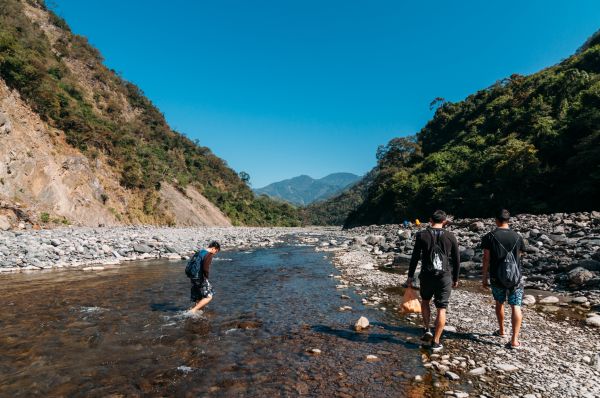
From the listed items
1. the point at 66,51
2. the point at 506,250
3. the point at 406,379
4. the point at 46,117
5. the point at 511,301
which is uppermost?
the point at 66,51

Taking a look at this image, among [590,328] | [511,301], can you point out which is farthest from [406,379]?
[590,328]

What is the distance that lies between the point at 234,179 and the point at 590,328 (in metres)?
90.9

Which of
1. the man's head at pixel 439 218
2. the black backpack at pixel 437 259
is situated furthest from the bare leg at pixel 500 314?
the man's head at pixel 439 218

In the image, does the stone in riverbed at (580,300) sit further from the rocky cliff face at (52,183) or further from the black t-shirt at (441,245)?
the rocky cliff face at (52,183)

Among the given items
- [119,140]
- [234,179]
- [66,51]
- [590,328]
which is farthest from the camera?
[234,179]

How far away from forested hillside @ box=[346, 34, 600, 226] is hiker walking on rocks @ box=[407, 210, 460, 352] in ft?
86.3

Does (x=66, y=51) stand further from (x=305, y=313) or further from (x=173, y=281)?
(x=305, y=313)

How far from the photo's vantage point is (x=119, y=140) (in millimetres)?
40344

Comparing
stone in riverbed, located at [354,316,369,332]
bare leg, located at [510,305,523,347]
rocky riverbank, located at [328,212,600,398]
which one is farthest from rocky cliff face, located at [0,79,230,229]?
bare leg, located at [510,305,523,347]

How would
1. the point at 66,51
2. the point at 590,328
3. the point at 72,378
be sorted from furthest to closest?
1. the point at 66,51
2. the point at 590,328
3. the point at 72,378

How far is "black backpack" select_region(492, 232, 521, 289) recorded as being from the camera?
5.95 m

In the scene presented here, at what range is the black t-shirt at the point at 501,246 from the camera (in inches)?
239

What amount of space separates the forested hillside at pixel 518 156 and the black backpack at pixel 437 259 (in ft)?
86.9

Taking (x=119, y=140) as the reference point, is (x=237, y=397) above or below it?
below
